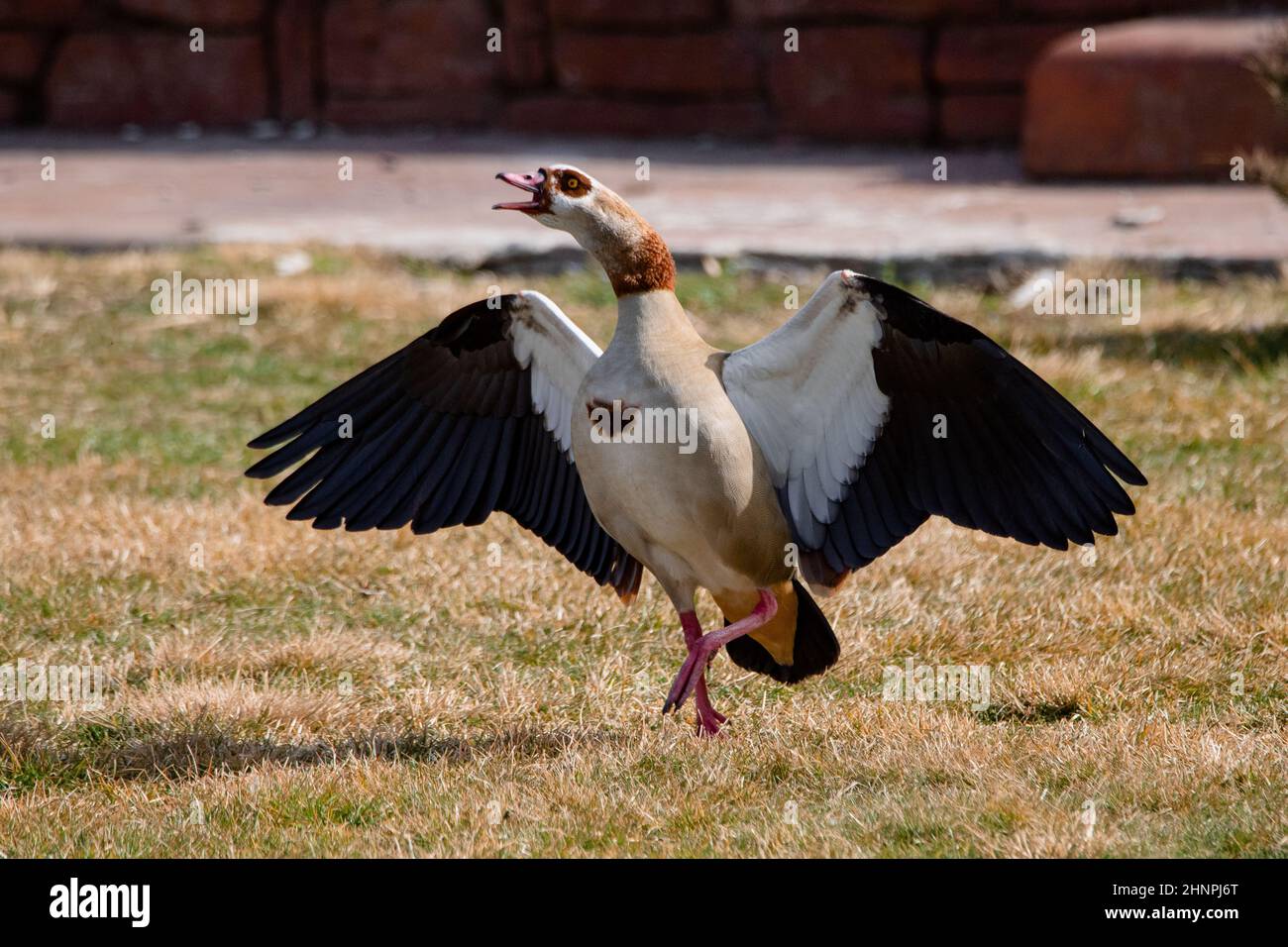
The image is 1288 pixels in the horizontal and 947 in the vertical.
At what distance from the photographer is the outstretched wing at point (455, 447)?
14.4 ft

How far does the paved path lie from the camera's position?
938 cm

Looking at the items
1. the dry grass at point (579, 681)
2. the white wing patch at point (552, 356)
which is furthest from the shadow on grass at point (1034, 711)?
the white wing patch at point (552, 356)

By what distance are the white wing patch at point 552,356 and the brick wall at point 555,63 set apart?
8849mm

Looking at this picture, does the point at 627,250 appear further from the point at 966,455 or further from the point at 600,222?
the point at 966,455

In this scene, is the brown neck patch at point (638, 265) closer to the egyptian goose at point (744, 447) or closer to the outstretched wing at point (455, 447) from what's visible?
the egyptian goose at point (744, 447)

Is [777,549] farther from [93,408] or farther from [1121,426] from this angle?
[93,408]

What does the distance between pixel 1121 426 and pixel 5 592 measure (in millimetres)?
4219

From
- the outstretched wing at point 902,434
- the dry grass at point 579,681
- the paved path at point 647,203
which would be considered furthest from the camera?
the paved path at point 647,203

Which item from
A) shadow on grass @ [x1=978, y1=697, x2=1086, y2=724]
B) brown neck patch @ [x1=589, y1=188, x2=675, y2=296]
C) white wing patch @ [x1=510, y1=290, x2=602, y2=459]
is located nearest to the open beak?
brown neck patch @ [x1=589, y1=188, x2=675, y2=296]

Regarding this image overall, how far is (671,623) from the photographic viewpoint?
5.06 m

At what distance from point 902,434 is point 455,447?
46.4 inches

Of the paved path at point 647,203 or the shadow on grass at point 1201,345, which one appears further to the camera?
the paved path at point 647,203

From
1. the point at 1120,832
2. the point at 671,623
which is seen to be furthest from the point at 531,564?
the point at 1120,832

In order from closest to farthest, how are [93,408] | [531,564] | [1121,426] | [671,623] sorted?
1. [671,623]
2. [531,564]
3. [1121,426]
4. [93,408]
